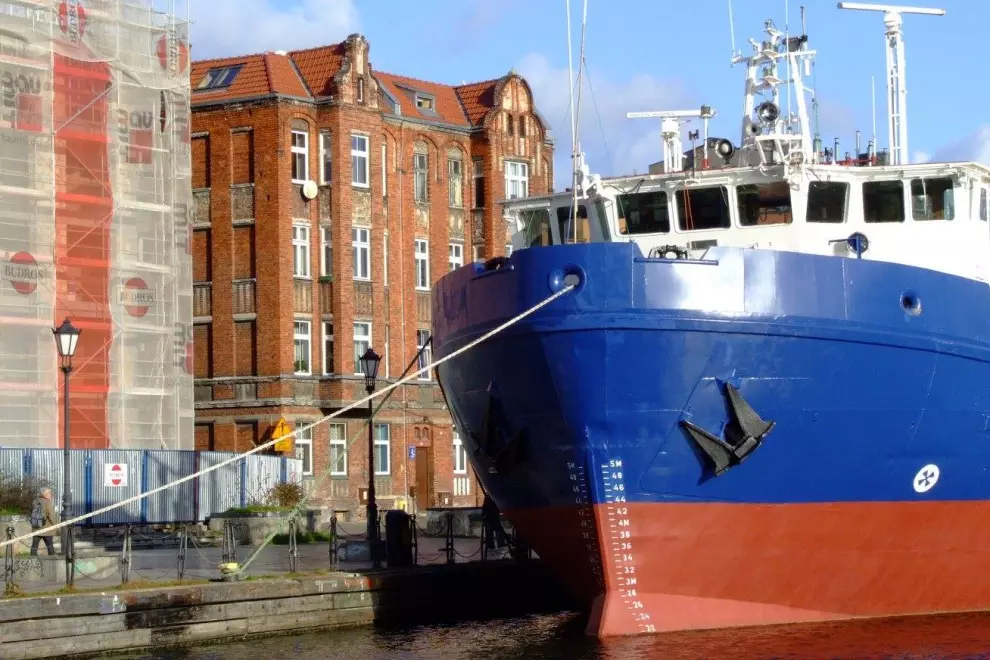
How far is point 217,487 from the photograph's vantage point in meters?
38.7

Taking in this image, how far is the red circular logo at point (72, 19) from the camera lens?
37812 millimetres

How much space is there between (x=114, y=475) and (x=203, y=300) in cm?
1738

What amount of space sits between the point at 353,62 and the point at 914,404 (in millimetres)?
32075

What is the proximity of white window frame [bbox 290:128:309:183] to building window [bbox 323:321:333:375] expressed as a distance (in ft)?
14.6

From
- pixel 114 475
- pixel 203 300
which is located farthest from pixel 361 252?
pixel 114 475

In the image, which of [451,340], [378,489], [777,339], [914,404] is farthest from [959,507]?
[378,489]

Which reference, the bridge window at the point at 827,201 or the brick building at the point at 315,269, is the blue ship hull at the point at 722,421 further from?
the brick building at the point at 315,269

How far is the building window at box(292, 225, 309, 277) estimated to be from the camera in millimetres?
49750

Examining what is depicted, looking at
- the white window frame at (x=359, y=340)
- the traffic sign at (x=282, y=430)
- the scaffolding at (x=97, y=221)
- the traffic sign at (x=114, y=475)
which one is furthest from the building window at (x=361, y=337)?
the traffic sign at (x=114, y=475)

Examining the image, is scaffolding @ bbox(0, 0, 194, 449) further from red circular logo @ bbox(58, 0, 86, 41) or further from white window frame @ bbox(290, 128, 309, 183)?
white window frame @ bbox(290, 128, 309, 183)

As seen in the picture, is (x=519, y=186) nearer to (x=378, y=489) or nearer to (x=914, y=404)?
(x=378, y=489)

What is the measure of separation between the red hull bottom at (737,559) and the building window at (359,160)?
29.8m

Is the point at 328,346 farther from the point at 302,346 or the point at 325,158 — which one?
the point at 325,158

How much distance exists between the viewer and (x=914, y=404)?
21375 millimetres
